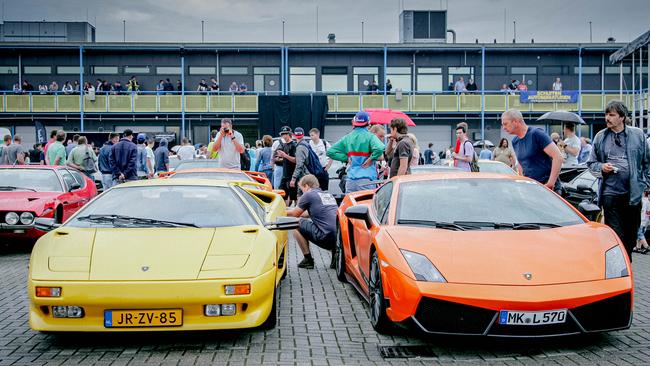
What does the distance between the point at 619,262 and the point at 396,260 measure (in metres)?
1.63

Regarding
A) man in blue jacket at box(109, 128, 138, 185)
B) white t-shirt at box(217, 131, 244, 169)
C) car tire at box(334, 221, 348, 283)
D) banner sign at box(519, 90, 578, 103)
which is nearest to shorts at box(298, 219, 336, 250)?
car tire at box(334, 221, 348, 283)

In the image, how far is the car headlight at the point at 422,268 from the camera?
15.8 feet

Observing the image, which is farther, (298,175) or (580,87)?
(580,87)

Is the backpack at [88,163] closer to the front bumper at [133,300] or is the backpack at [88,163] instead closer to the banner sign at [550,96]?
the front bumper at [133,300]

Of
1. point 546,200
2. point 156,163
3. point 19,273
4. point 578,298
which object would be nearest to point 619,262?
point 578,298

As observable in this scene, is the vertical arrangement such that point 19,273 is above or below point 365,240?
below

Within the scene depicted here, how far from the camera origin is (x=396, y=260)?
16.7 ft

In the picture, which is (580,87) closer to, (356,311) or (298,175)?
(298,175)

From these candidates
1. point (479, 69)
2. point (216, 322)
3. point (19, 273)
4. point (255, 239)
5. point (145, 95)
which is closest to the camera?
point (216, 322)

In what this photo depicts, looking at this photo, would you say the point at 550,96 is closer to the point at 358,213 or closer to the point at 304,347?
the point at 358,213

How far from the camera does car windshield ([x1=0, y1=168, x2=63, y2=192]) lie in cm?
1113

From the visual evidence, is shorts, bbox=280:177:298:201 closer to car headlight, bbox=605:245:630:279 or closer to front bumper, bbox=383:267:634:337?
car headlight, bbox=605:245:630:279

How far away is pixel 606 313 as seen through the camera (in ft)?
15.7

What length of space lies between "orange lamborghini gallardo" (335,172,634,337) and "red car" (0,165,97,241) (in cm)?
602
